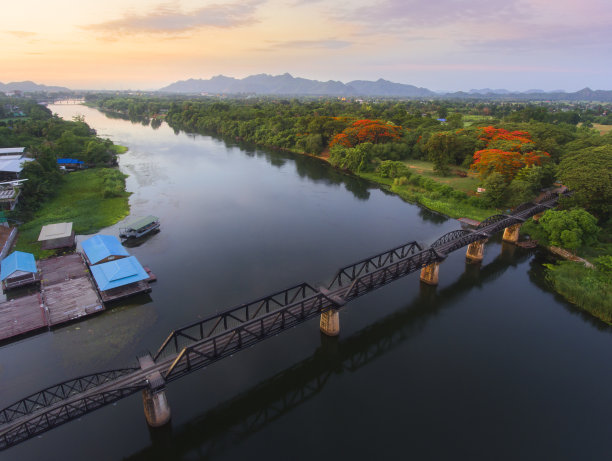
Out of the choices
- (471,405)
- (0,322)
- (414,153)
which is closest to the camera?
(471,405)

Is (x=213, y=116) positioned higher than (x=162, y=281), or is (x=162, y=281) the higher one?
(x=213, y=116)

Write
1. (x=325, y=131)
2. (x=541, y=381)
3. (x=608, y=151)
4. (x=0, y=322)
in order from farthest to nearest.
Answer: (x=325, y=131) → (x=608, y=151) → (x=0, y=322) → (x=541, y=381)

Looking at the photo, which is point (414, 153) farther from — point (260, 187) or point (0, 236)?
point (0, 236)

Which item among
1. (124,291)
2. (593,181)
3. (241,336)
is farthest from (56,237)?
(593,181)

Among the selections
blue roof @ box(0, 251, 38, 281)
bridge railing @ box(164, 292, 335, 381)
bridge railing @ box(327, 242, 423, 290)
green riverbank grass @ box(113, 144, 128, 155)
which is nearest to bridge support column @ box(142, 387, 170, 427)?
bridge railing @ box(164, 292, 335, 381)

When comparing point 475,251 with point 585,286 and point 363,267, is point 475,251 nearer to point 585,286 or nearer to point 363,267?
point 585,286

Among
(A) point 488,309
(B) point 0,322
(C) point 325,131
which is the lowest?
(A) point 488,309

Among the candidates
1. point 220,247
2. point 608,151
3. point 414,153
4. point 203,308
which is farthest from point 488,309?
point 414,153

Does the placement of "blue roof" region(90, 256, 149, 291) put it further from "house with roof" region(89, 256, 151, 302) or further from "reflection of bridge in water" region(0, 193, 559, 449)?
"reflection of bridge in water" region(0, 193, 559, 449)
